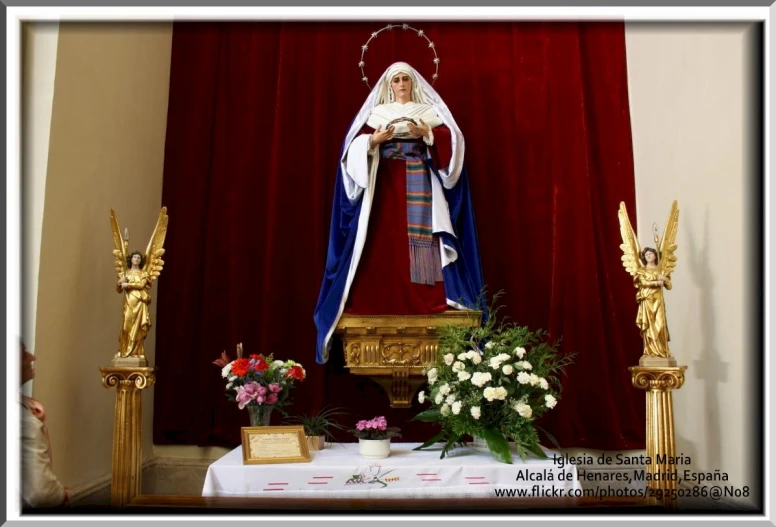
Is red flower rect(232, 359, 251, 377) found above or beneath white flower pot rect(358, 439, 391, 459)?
above

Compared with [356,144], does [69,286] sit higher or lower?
lower

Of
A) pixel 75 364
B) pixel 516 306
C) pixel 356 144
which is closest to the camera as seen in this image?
pixel 75 364

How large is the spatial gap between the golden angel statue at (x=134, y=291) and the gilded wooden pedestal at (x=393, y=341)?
44.2 inches

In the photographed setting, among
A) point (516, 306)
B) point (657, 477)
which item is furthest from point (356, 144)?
point (657, 477)

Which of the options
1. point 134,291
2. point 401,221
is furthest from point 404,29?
point 134,291

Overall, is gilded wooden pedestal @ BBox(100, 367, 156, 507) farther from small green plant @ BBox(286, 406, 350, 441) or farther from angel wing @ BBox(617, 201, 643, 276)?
angel wing @ BBox(617, 201, 643, 276)

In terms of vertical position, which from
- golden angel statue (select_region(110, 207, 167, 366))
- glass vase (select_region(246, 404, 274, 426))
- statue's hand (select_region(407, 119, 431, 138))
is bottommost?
glass vase (select_region(246, 404, 274, 426))

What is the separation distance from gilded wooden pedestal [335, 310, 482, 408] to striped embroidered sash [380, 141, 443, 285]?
26cm

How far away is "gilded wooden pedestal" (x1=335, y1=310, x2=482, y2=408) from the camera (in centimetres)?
480

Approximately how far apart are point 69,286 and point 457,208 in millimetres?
2353

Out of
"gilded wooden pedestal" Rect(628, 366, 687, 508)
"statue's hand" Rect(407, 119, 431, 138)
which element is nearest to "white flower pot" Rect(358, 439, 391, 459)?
"gilded wooden pedestal" Rect(628, 366, 687, 508)

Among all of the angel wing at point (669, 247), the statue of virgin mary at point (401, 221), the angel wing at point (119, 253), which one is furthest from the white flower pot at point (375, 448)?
the angel wing at point (669, 247)

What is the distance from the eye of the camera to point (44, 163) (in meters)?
4.32

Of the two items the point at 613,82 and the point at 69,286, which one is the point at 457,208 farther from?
the point at 69,286
